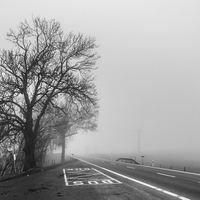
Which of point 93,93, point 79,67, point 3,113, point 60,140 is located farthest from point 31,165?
point 60,140

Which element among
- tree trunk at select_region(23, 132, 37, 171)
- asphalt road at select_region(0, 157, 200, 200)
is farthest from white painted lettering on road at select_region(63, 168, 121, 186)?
tree trunk at select_region(23, 132, 37, 171)

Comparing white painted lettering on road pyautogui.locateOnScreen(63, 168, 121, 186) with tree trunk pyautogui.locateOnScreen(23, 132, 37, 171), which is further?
tree trunk pyautogui.locateOnScreen(23, 132, 37, 171)

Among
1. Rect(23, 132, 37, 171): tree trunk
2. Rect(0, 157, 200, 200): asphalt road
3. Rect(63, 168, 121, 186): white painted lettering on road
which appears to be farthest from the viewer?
Rect(23, 132, 37, 171): tree trunk

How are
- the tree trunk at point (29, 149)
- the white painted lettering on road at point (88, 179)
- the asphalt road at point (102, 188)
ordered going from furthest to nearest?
the tree trunk at point (29, 149) → the white painted lettering on road at point (88, 179) → the asphalt road at point (102, 188)

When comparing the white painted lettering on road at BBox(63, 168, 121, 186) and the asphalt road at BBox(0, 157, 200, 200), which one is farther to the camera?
the white painted lettering on road at BBox(63, 168, 121, 186)

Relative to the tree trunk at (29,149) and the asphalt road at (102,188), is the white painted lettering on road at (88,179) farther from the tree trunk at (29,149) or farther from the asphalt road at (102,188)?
the tree trunk at (29,149)

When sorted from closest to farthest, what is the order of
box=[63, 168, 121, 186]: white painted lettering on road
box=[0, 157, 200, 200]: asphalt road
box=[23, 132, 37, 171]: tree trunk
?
box=[0, 157, 200, 200]: asphalt road, box=[63, 168, 121, 186]: white painted lettering on road, box=[23, 132, 37, 171]: tree trunk

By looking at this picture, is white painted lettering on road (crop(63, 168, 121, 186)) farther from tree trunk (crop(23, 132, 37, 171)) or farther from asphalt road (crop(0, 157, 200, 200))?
tree trunk (crop(23, 132, 37, 171))

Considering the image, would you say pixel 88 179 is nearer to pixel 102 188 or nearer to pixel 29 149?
pixel 102 188

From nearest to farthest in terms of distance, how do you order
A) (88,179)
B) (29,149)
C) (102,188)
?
(102,188) → (88,179) → (29,149)

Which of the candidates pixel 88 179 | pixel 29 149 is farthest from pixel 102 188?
pixel 29 149

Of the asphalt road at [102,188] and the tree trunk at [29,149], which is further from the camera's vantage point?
the tree trunk at [29,149]

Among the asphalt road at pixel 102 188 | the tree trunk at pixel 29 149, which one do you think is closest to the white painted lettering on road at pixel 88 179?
the asphalt road at pixel 102 188

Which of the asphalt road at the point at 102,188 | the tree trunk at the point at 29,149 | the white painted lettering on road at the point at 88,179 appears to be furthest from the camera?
the tree trunk at the point at 29,149
